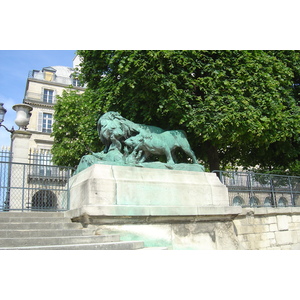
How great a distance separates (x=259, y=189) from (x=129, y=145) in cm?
455

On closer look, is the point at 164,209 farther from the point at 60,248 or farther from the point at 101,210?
the point at 60,248

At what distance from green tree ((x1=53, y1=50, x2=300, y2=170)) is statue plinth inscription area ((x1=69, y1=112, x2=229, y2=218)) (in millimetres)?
1300

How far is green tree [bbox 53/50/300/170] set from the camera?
27.7 ft

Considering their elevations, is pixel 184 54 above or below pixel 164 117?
above

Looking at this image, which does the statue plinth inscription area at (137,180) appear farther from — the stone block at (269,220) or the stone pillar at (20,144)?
the stone pillar at (20,144)

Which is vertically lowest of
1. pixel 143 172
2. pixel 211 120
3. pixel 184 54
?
pixel 143 172

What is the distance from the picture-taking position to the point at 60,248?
13.9ft

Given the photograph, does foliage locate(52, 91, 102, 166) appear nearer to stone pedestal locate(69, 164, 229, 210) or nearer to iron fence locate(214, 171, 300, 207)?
iron fence locate(214, 171, 300, 207)

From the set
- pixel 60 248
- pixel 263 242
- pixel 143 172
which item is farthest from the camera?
pixel 263 242

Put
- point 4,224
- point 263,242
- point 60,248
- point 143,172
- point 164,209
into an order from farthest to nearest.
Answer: point 263,242 → point 143,172 → point 164,209 → point 4,224 → point 60,248

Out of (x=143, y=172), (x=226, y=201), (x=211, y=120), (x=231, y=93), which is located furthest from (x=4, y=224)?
(x=231, y=93)

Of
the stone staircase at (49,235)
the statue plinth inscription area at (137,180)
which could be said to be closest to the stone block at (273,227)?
the statue plinth inscription area at (137,180)

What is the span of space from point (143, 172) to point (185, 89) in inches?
129

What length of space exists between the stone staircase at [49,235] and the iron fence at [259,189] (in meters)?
4.34
